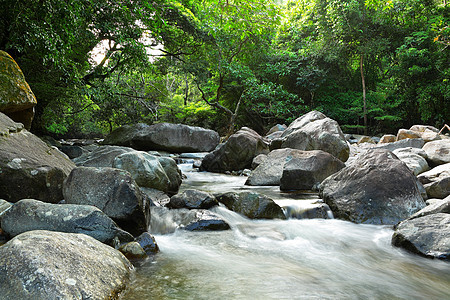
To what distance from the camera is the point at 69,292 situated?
6.07ft

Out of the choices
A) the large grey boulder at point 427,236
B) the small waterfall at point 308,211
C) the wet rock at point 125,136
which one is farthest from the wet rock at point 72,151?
the large grey boulder at point 427,236

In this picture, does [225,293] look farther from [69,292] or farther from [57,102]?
[57,102]

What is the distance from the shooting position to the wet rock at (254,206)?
4848 millimetres

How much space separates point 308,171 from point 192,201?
10.6 feet

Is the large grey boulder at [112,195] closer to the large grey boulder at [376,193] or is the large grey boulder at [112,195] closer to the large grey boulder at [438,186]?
the large grey boulder at [376,193]

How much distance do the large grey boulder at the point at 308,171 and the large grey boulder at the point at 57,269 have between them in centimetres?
497

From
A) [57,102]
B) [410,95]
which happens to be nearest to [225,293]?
[57,102]

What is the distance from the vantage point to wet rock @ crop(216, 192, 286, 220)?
15.9 ft

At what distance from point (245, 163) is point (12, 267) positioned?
29.0 feet

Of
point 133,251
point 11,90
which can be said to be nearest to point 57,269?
point 133,251

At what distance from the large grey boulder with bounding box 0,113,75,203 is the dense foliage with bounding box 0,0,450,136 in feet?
6.79

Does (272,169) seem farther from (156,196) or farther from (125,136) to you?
(125,136)

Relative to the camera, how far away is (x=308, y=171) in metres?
6.85

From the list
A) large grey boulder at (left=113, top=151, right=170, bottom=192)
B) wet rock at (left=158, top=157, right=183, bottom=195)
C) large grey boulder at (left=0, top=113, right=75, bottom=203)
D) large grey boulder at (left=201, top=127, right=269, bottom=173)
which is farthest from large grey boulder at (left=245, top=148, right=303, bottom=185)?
large grey boulder at (left=0, top=113, right=75, bottom=203)
